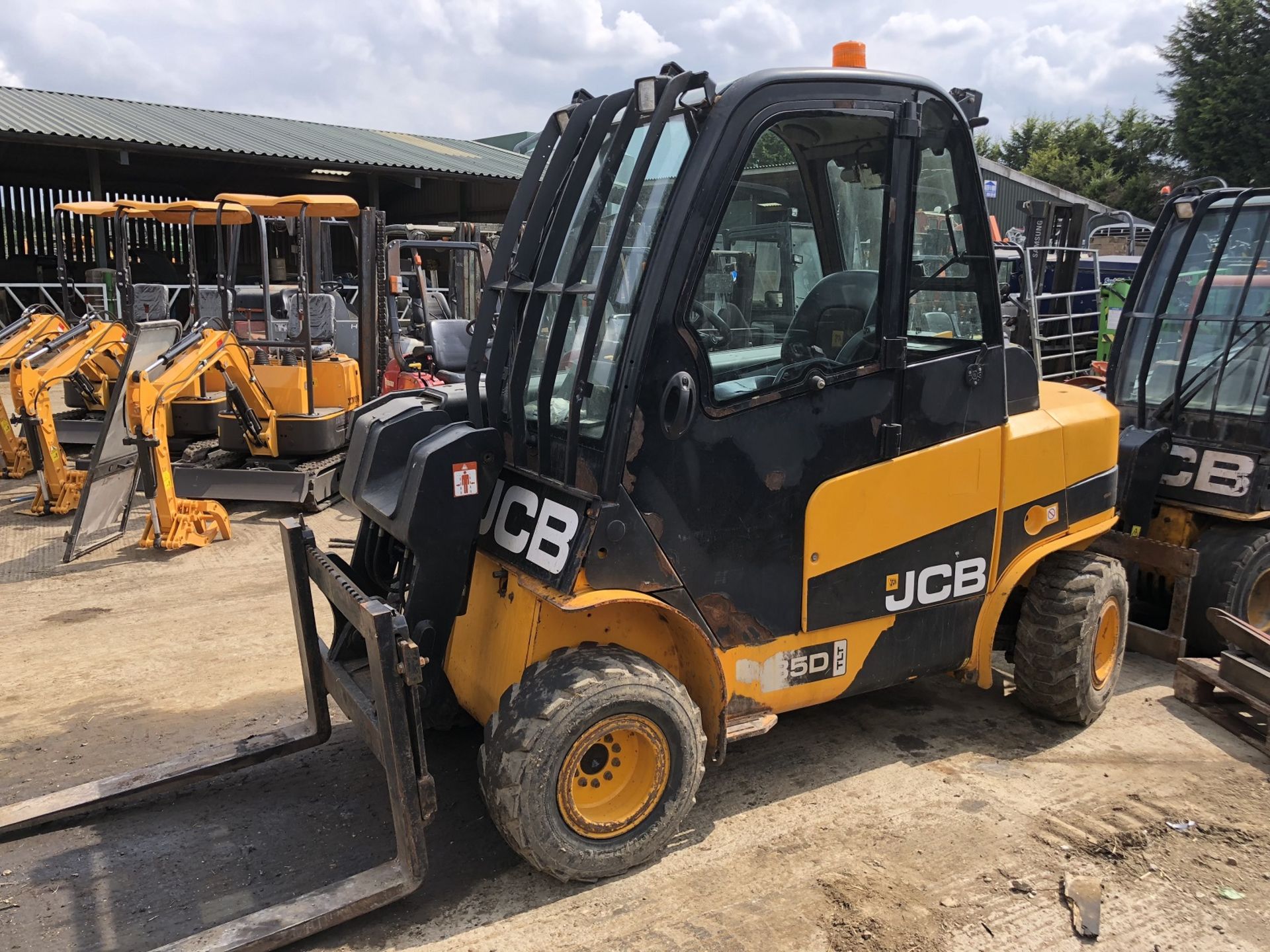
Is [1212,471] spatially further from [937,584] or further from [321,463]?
[321,463]

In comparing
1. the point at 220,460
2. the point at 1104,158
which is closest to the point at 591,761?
the point at 220,460

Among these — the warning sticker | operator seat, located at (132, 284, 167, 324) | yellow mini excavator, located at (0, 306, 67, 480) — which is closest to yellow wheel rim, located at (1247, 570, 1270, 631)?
the warning sticker

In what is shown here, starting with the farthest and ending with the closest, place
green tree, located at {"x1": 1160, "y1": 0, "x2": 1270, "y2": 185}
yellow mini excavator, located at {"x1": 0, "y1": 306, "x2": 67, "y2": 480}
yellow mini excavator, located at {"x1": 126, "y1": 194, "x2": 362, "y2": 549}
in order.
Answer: green tree, located at {"x1": 1160, "y1": 0, "x2": 1270, "y2": 185}, yellow mini excavator, located at {"x1": 0, "y1": 306, "x2": 67, "y2": 480}, yellow mini excavator, located at {"x1": 126, "y1": 194, "x2": 362, "y2": 549}

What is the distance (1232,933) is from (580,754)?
204 cm

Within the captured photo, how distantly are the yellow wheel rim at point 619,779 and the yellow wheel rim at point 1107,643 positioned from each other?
7.43ft

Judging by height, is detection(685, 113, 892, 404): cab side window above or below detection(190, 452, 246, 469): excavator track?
above

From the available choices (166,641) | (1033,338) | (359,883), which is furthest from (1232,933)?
(1033,338)

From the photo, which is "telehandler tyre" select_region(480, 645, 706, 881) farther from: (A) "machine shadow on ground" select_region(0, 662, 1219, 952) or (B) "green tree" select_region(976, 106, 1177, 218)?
(B) "green tree" select_region(976, 106, 1177, 218)

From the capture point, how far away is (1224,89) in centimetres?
2831

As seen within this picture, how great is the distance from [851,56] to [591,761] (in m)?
2.53

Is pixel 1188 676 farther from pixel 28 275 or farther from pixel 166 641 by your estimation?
pixel 28 275

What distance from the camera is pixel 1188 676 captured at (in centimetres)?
463

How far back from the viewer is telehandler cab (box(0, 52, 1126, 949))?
297 centimetres

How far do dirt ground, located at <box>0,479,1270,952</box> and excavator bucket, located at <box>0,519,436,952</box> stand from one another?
0.13m
